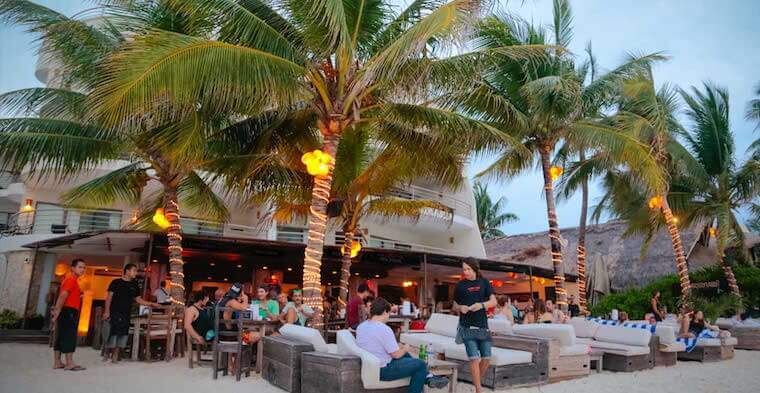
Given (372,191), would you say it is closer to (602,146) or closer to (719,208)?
(602,146)

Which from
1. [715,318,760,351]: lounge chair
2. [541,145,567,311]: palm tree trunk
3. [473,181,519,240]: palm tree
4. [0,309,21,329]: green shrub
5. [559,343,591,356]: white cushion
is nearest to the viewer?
[559,343,591,356]: white cushion

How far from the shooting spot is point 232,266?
1770cm

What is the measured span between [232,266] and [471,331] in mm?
13442

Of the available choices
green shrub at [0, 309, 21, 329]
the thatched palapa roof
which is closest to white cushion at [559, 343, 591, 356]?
the thatched palapa roof

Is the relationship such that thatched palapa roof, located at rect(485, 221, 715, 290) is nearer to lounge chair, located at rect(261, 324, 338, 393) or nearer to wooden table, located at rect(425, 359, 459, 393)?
wooden table, located at rect(425, 359, 459, 393)

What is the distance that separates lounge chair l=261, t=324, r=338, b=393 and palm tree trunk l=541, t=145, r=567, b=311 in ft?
26.3

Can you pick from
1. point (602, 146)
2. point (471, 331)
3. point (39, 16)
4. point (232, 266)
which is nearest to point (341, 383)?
point (471, 331)

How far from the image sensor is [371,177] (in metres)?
11.9

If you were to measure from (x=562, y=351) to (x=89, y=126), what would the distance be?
9164 mm

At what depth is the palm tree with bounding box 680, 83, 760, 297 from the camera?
16.5 metres

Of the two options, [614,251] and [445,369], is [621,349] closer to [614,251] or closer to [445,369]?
[445,369]

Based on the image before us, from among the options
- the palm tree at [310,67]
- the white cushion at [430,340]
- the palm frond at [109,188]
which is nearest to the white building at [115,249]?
the palm frond at [109,188]

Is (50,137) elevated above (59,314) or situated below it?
above

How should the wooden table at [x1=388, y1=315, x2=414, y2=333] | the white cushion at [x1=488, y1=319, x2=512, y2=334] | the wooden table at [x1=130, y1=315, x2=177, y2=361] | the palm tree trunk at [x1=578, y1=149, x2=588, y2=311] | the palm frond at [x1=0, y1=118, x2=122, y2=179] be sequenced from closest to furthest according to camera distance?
the white cushion at [x1=488, y1=319, x2=512, y2=334] → the palm frond at [x1=0, y1=118, x2=122, y2=179] → the wooden table at [x1=130, y1=315, x2=177, y2=361] → the wooden table at [x1=388, y1=315, x2=414, y2=333] → the palm tree trunk at [x1=578, y1=149, x2=588, y2=311]
